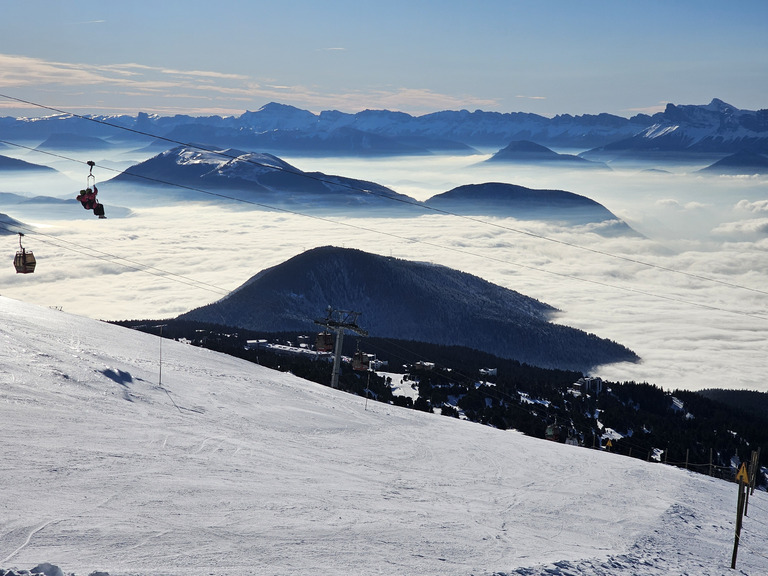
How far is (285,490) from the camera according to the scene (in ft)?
65.9

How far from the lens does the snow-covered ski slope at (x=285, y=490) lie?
1525cm

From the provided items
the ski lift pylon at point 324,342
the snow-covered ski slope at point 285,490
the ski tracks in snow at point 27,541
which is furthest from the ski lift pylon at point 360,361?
the ski tracks in snow at point 27,541

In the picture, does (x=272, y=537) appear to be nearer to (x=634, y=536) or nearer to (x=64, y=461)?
(x=64, y=461)

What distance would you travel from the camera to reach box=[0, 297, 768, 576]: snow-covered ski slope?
15.2 m

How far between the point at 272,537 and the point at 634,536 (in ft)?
38.1

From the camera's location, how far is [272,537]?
53.5 feet

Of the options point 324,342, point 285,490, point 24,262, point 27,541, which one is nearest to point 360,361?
point 324,342

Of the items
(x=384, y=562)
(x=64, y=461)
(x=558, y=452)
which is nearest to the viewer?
(x=384, y=562)

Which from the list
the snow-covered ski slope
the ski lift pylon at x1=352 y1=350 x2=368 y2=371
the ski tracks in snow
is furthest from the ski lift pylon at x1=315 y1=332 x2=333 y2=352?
the ski tracks in snow

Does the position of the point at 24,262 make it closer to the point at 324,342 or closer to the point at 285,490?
the point at 324,342

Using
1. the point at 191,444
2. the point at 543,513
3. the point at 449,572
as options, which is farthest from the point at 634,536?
the point at 191,444

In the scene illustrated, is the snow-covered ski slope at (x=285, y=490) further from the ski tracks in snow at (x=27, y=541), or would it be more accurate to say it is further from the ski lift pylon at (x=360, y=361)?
the ski lift pylon at (x=360, y=361)

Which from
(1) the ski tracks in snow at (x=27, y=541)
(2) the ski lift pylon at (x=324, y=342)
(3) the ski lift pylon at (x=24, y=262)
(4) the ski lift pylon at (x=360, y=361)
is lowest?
(4) the ski lift pylon at (x=360, y=361)

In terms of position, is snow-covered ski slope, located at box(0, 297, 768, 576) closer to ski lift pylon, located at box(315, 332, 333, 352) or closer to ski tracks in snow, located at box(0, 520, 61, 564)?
ski tracks in snow, located at box(0, 520, 61, 564)
